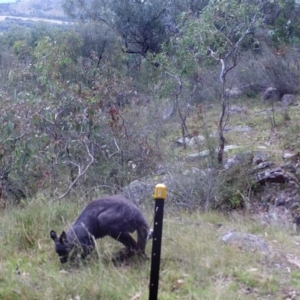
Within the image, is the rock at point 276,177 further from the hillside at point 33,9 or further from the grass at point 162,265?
the hillside at point 33,9

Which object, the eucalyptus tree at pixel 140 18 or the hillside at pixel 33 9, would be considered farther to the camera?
the hillside at pixel 33 9

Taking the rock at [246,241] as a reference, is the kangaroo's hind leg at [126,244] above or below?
above

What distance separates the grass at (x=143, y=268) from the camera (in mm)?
5066

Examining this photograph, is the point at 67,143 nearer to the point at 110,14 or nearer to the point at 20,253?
the point at 20,253

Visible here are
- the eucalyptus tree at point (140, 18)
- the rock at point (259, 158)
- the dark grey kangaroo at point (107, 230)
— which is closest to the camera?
the dark grey kangaroo at point (107, 230)

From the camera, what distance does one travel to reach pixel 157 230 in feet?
14.0

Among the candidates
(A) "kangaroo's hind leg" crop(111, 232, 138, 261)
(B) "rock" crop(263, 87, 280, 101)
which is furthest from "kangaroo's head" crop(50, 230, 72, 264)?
(B) "rock" crop(263, 87, 280, 101)

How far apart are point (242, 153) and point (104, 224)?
203 inches

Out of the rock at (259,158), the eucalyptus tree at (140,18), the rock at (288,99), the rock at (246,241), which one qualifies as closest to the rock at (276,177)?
the rock at (259,158)

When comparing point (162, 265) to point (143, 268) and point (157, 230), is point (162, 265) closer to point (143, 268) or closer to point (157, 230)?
point (143, 268)

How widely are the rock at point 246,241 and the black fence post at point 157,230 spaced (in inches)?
70.2

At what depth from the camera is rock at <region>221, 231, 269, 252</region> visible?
19.7 feet

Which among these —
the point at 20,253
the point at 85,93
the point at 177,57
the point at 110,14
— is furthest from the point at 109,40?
the point at 20,253

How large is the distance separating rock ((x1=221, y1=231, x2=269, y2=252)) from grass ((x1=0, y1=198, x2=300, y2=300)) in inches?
4.1
